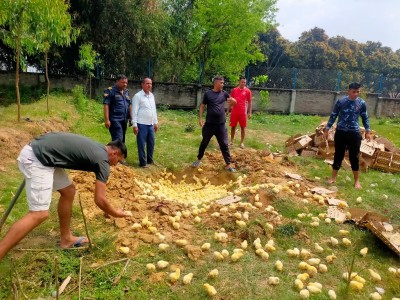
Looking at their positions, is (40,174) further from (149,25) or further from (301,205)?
(149,25)

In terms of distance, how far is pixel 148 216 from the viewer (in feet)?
15.6

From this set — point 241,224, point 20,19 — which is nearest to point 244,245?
point 241,224

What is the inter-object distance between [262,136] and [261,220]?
24.1 feet

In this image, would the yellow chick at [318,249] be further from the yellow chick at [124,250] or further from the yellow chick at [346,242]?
the yellow chick at [124,250]

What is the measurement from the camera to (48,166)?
331cm

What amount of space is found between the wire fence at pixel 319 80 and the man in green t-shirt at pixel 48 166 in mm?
16635

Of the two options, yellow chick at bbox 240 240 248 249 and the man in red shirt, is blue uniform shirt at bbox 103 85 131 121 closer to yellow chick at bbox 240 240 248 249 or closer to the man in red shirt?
the man in red shirt

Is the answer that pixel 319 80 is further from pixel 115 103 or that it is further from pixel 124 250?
pixel 124 250

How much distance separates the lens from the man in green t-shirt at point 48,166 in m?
3.19

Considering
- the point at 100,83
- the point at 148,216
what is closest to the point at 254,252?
the point at 148,216

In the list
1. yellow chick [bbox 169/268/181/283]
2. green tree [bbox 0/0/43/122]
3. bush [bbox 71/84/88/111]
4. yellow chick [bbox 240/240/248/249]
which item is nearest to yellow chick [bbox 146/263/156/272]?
yellow chick [bbox 169/268/181/283]

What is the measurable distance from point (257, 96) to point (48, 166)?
53.1ft

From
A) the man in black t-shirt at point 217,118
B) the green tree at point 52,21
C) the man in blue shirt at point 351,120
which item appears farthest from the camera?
the green tree at point 52,21

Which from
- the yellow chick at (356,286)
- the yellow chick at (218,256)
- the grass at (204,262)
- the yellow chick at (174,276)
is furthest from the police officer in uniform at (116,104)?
the yellow chick at (356,286)
